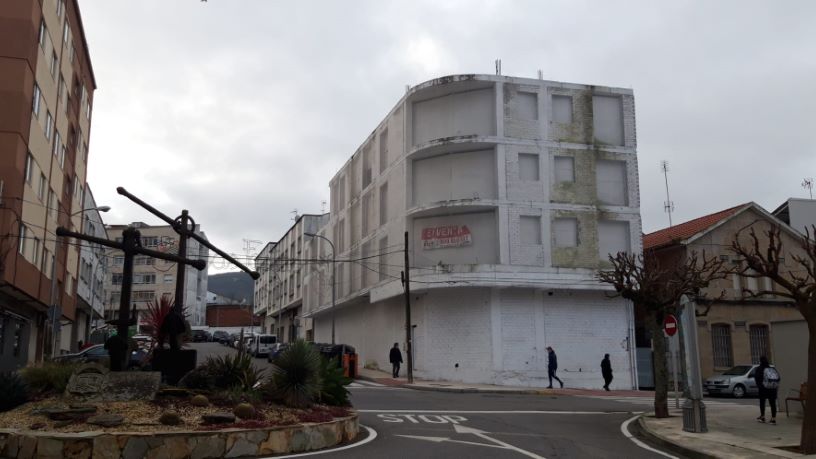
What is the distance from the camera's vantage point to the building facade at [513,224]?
33.7 m

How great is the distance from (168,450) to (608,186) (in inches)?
1186

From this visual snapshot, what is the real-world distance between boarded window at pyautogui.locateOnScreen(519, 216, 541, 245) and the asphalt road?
12023 mm

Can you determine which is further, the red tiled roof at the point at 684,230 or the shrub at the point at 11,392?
the red tiled roof at the point at 684,230

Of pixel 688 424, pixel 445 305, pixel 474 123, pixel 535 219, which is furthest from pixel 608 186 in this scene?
pixel 688 424

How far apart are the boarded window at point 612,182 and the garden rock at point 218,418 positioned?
2815 cm

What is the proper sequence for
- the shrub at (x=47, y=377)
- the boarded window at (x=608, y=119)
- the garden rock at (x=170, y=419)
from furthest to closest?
the boarded window at (x=608, y=119)
the shrub at (x=47, y=377)
the garden rock at (x=170, y=419)

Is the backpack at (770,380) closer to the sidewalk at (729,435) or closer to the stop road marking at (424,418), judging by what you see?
the sidewalk at (729,435)

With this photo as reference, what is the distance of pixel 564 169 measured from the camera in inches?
1415

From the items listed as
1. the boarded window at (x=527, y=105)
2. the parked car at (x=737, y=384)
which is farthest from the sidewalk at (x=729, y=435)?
the boarded window at (x=527, y=105)

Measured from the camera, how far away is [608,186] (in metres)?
36.5

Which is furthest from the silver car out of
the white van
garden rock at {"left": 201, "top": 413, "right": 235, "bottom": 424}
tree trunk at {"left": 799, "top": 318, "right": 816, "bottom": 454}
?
the white van

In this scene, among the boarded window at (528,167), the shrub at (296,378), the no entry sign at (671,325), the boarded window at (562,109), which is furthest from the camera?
the boarded window at (562,109)

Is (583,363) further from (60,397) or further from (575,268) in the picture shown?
(60,397)

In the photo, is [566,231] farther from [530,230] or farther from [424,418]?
[424,418]
